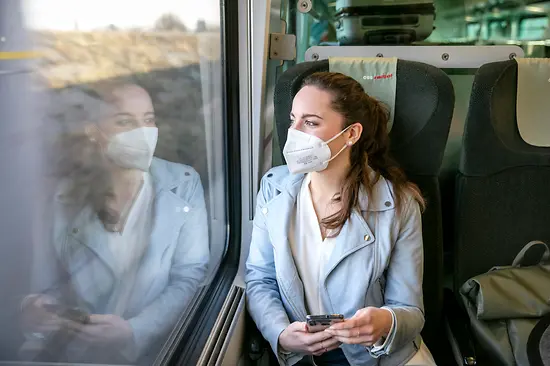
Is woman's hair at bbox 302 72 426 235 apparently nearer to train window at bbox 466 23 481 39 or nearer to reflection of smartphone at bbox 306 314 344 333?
reflection of smartphone at bbox 306 314 344 333

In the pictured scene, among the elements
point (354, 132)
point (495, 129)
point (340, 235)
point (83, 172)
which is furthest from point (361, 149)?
point (83, 172)

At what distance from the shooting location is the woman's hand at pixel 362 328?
141 cm

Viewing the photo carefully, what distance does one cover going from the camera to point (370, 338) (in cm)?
143

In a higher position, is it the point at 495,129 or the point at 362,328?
the point at 495,129

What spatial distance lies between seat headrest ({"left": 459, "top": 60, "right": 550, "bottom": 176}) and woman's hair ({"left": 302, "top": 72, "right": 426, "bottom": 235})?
1.04 feet

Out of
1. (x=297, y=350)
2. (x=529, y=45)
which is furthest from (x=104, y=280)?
(x=529, y=45)

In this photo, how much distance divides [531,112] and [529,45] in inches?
31.0

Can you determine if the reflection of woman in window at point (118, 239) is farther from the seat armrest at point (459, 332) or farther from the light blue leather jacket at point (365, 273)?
the seat armrest at point (459, 332)

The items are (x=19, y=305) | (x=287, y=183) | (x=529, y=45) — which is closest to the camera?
(x=19, y=305)

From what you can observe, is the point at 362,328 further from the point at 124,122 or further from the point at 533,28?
the point at 533,28

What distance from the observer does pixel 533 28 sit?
2.44m

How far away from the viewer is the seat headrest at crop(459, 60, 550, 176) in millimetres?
1770

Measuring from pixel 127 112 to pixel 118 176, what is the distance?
0.51ft

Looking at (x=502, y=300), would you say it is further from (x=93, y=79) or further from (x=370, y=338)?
(x=93, y=79)
